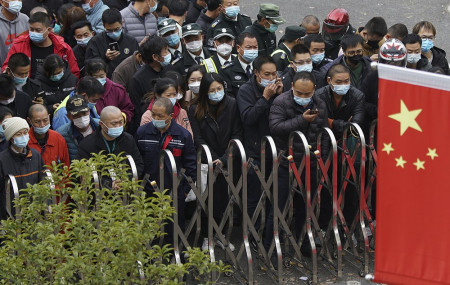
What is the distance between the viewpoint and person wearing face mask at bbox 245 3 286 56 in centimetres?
1297

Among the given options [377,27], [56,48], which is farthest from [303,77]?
[56,48]

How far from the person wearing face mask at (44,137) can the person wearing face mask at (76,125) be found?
7.2 inches

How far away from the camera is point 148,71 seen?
1173 cm

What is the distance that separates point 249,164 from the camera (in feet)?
→ 33.1

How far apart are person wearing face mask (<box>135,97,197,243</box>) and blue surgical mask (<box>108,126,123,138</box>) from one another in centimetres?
34

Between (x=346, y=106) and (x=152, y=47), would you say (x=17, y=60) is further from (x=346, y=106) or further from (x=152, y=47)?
(x=346, y=106)

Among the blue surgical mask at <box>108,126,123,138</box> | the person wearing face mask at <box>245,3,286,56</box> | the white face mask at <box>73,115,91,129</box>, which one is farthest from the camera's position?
the person wearing face mask at <box>245,3,286,56</box>

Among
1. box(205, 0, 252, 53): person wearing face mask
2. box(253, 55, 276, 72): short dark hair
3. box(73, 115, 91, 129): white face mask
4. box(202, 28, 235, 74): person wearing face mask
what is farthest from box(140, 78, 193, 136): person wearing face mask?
box(205, 0, 252, 53): person wearing face mask

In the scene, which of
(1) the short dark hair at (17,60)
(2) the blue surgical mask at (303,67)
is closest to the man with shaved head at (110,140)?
(1) the short dark hair at (17,60)

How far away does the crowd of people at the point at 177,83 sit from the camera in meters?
10.4

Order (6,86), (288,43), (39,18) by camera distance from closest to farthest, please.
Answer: (6,86)
(39,18)
(288,43)

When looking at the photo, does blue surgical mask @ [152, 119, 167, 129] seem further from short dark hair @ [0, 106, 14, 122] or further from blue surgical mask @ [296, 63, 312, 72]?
blue surgical mask @ [296, 63, 312, 72]

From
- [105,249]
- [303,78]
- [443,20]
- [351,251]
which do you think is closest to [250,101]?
[303,78]

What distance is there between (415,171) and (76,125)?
4341 millimetres
